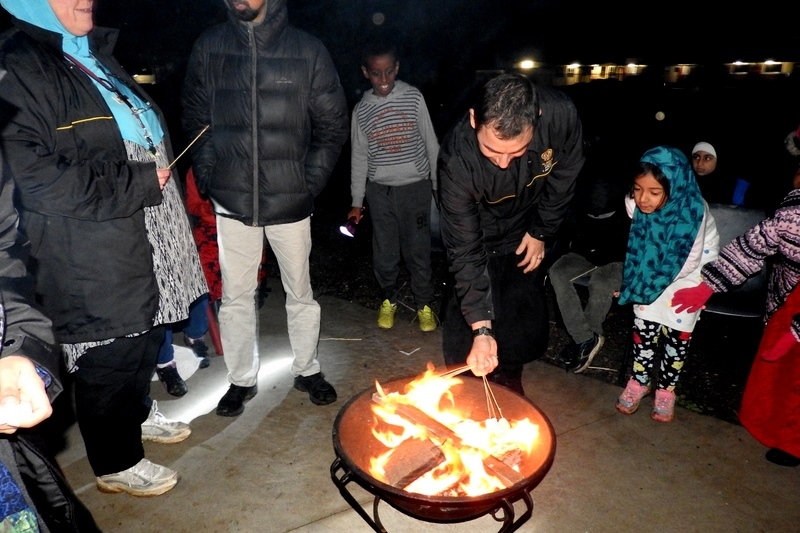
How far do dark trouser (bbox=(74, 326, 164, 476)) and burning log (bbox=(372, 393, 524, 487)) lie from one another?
1293 millimetres

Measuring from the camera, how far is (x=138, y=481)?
286 centimetres

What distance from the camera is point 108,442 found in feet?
8.84

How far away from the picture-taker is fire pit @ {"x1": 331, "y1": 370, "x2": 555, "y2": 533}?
6.51 feet

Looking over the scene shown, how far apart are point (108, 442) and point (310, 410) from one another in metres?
1.28

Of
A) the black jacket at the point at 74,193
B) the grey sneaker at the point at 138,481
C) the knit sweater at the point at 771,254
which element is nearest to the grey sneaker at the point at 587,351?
the knit sweater at the point at 771,254

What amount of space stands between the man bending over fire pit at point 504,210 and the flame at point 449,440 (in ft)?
0.90

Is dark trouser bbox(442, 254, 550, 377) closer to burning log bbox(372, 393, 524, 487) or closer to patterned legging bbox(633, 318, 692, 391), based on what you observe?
patterned legging bbox(633, 318, 692, 391)

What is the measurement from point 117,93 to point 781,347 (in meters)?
3.70

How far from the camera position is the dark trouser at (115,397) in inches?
98.9

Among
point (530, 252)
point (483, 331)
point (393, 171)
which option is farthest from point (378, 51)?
point (483, 331)

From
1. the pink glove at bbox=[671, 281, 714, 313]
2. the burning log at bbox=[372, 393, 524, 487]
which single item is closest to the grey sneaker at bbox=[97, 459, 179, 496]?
the burning log at bbox=[372, 393, 524, 487]

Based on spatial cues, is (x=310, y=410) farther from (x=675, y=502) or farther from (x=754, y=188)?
(x=754, y=188)

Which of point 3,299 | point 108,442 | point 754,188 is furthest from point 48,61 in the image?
point 754,188

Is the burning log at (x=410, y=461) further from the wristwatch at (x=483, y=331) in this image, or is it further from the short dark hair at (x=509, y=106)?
the short dark hair at (x=509, y=106)
